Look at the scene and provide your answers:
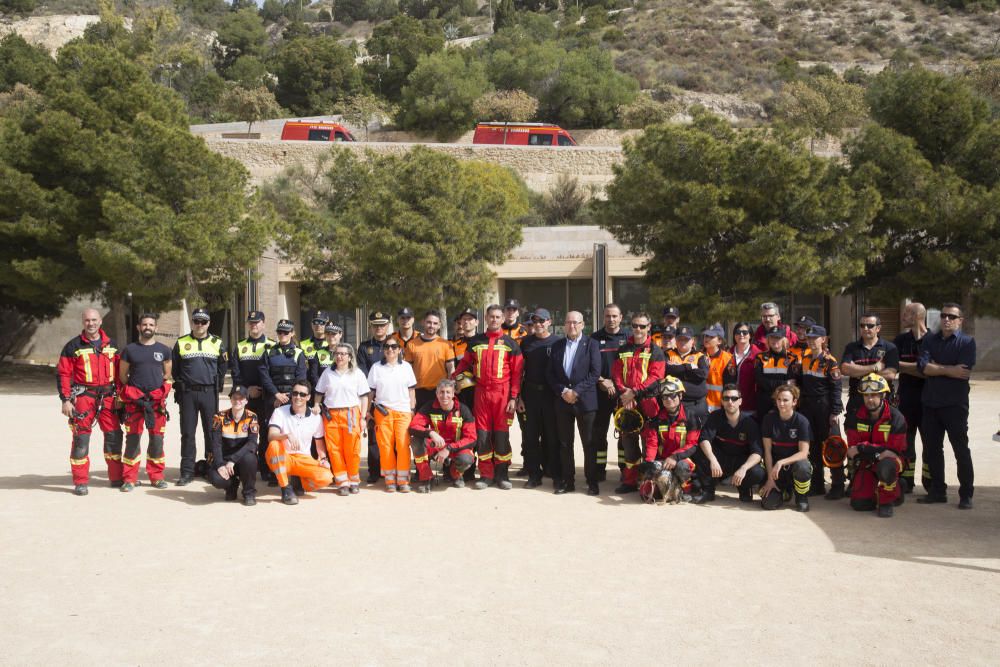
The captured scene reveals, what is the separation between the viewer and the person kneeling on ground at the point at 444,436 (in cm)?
Result: 1005

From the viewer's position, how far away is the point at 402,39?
240 ft

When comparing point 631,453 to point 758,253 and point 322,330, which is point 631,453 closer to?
point 322,330

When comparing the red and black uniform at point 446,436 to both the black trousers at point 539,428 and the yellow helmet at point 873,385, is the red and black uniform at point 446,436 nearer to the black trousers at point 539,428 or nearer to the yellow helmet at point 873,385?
the black trousers at point 539,428

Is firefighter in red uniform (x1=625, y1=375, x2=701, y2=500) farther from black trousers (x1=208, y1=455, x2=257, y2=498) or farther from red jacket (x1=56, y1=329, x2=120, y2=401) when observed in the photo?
red jacket (x1=56, y1=329, x2=120, y2=401)

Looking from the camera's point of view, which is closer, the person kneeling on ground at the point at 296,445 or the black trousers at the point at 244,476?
the black trousers at the point at 244,476

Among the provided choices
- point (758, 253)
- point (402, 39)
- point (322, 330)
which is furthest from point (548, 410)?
point (402, 39)

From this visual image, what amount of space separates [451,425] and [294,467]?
164cm

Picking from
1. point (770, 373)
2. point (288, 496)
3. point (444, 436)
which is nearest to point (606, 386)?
point (770, 373)

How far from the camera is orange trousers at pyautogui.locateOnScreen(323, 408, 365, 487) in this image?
996cm

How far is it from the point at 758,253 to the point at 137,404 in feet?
50.1

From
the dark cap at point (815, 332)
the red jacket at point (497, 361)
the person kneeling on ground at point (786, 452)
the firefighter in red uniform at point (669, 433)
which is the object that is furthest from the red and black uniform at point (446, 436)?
the dark cap at point (815, 332)

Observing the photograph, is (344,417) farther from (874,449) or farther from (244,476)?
(874,449)

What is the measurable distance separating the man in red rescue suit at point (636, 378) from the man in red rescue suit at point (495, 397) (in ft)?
3.58

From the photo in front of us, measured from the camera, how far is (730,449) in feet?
31.4
